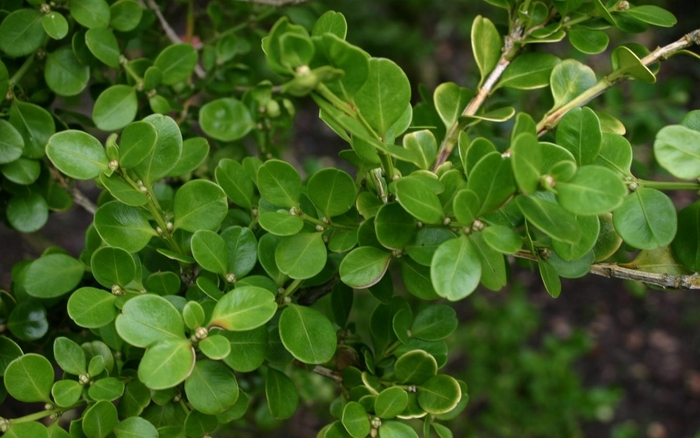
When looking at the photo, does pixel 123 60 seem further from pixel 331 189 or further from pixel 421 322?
pixel 421 322

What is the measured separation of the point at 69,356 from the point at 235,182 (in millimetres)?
297

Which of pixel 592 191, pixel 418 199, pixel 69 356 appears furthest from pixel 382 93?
pixel 69 356

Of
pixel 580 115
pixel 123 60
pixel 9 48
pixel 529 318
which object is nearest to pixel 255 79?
pixel 123 60

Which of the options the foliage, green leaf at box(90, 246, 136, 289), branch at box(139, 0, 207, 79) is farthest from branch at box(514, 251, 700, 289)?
branch at box(139, 0, 207, 79)

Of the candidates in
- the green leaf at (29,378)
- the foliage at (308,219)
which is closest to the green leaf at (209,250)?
the foliage at (308,219)

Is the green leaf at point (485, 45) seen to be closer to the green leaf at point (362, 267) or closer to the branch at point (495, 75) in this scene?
the branch at point (495, 75)

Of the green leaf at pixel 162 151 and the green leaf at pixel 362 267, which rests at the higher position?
the green leaf at pixel 162 151

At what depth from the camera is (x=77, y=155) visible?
74cm

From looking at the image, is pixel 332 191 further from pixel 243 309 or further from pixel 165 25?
pixel 165 25

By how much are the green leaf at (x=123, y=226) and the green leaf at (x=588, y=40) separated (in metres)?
0.63

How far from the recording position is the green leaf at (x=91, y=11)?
93 cm

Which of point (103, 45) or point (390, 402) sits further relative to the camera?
point (103, 45)

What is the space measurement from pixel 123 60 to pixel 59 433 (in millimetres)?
555

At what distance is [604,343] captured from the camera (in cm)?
326
